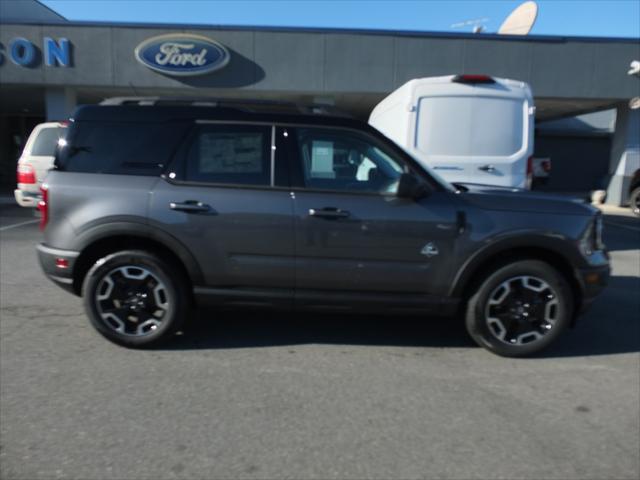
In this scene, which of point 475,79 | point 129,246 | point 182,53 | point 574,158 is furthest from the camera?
point 574,158

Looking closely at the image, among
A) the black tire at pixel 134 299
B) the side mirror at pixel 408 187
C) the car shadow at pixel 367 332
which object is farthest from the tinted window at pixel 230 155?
the car shadow at pixel 367 332

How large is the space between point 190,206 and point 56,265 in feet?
4.03

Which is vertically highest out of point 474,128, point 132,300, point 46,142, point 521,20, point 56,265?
point 521,20

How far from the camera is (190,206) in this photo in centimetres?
385

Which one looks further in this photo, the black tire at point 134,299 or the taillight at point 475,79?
the taillight at point 475,79

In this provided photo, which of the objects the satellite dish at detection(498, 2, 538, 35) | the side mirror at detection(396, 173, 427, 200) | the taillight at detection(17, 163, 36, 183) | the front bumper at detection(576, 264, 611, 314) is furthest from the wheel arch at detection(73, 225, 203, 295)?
the satellite dish at detection(498, 2, 538, 35)

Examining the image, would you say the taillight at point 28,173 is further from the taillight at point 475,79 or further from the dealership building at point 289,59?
the taillight at point 475,79

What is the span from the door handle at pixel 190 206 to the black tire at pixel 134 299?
45cm

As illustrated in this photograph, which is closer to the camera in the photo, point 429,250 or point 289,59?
point 429,250

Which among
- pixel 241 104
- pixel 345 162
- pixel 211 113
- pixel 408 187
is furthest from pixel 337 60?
pixel 408 187

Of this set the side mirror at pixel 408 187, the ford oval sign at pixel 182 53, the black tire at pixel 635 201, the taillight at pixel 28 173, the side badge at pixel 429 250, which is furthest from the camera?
the ford oval sign at pixel 182 53

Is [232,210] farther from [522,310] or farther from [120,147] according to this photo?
[522,310]

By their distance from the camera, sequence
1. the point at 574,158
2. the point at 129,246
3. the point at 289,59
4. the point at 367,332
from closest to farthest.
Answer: the point at 129,246, the point at 367,332, the point at 289,59, the point at 574,158

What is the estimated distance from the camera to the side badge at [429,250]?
3.85 meters
